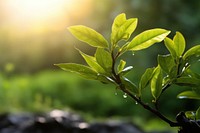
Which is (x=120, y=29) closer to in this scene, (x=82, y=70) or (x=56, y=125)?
(x=82, y=70)

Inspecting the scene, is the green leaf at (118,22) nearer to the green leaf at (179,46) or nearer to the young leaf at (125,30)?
the young leaf at (125,30)

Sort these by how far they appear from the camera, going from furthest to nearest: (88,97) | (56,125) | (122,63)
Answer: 1. (88,97)
2. (56,125)
3. (122,63)

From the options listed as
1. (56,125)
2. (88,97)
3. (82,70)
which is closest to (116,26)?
(82,70)

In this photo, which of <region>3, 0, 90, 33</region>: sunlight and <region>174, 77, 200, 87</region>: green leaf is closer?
<region>174, 77, 200, 87</region>: green leaf

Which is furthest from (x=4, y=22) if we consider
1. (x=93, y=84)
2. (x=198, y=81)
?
(x=198, y=81)

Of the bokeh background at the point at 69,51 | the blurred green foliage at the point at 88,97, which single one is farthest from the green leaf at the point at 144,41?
the blurred green foliage at the point at 88,97

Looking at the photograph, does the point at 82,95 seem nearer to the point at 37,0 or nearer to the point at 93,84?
the point at 93,84

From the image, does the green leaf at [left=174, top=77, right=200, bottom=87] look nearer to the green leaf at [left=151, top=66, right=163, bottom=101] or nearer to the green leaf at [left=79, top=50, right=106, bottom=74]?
the green leaf at [left=151, top=66, right=163, bottom=101]

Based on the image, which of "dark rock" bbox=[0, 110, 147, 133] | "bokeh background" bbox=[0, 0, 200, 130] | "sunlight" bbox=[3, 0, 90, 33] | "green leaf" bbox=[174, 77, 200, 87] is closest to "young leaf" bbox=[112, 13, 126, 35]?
"green leaf" bbox=[174, 77, 200, 87]
